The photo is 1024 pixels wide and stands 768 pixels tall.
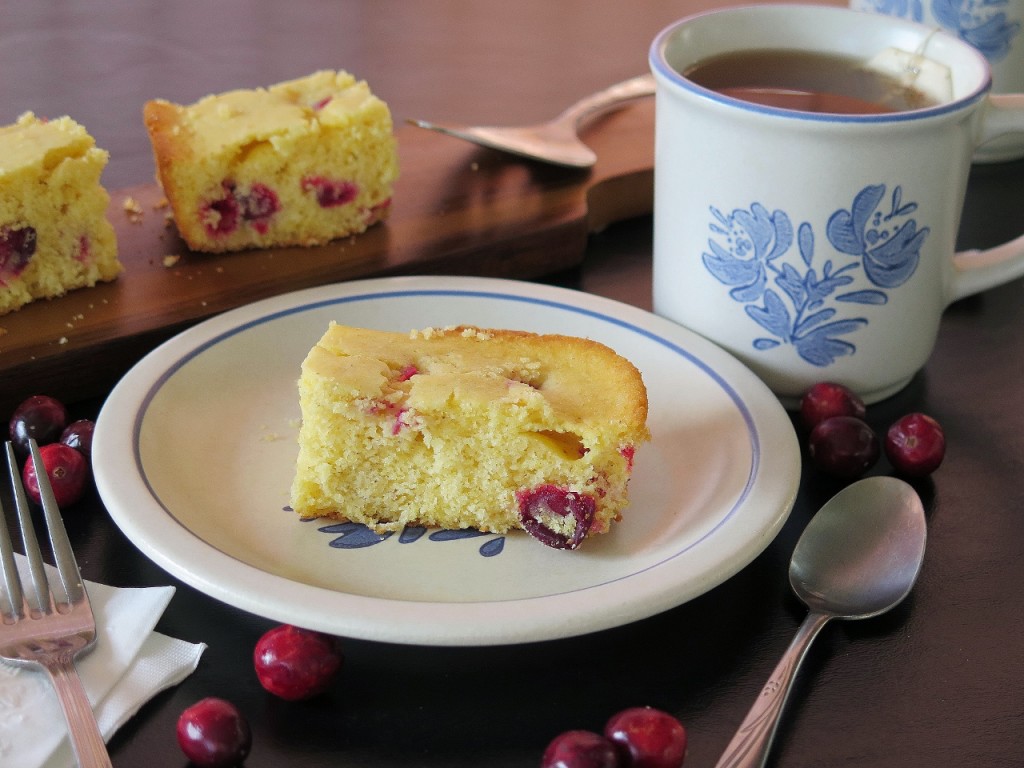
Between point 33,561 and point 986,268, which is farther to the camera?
point 986,268

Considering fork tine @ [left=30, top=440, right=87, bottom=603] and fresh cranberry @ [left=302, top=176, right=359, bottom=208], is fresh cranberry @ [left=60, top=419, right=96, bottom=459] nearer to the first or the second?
fork tine @ [left=30, top=440, right=87, bottom=603]

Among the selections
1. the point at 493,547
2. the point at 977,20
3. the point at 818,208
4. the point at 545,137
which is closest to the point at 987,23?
the point at 977,20

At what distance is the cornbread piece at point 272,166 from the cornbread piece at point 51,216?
0.14m

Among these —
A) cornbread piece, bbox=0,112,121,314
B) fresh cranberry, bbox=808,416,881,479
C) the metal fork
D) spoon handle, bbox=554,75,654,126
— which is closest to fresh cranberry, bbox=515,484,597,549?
fresh cranberry, bbox=808,416,881,479

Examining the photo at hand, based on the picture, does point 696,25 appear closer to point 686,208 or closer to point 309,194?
point 686,208

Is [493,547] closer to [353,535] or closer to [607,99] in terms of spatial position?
[353,535]

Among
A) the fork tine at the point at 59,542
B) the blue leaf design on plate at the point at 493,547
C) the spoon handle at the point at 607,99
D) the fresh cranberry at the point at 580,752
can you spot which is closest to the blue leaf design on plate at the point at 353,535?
the blue leaf design on plate at the point at 493,547

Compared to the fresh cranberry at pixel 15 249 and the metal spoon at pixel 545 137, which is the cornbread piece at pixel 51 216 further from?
the metal spoon at pixel 545 137

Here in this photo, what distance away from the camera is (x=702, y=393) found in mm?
1539

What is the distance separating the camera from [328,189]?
6.40 ft

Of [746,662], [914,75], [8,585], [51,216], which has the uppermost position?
[914,75]

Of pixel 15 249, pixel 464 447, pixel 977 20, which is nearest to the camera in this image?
pixel 464 447

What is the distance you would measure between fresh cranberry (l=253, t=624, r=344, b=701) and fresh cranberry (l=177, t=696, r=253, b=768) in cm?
6

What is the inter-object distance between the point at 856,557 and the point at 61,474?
94 centimetres
